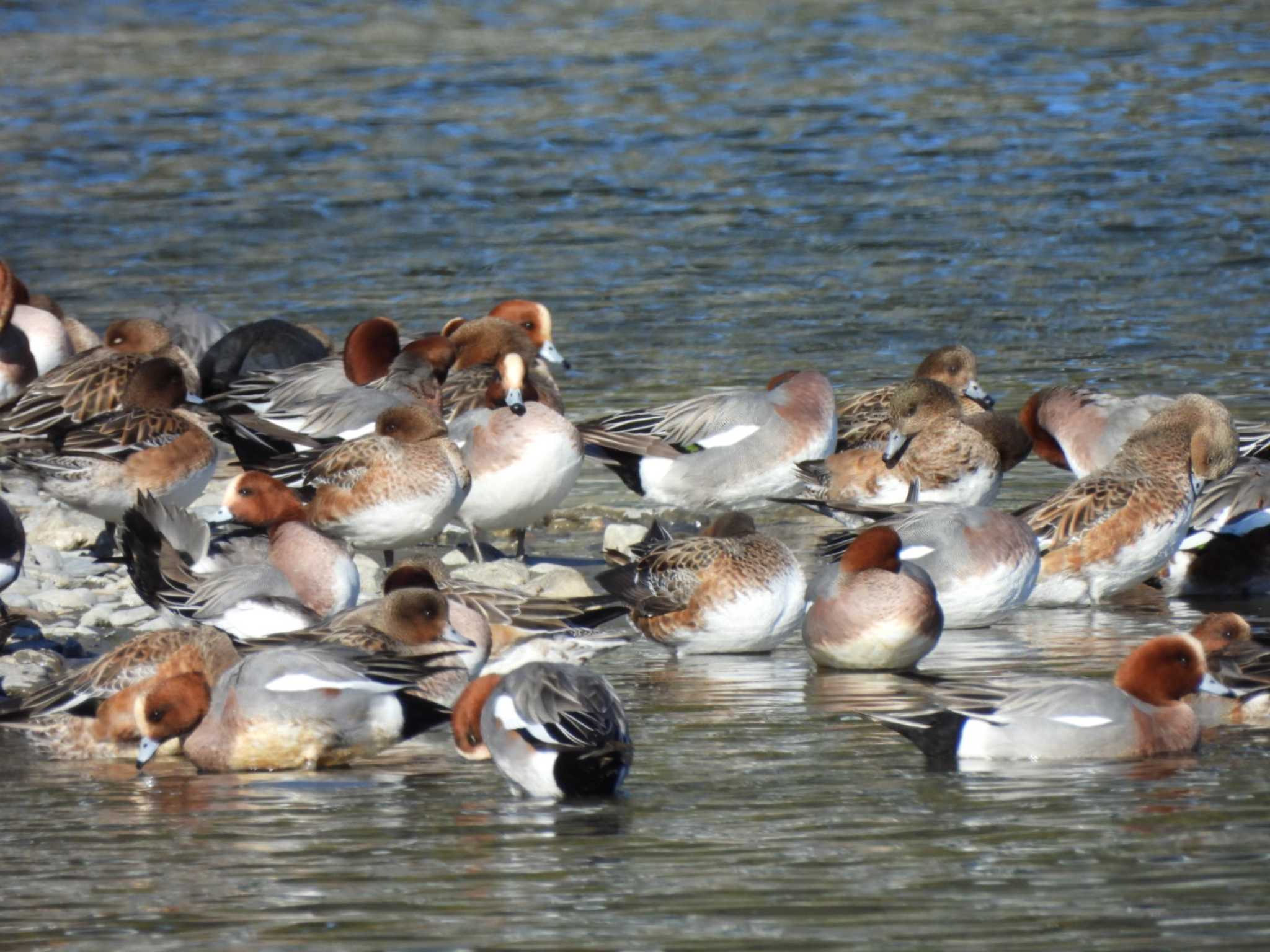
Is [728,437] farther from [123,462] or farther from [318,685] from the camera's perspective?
[318,685]

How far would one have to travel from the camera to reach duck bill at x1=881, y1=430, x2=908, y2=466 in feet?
35.2

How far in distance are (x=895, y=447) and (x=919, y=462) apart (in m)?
0.15

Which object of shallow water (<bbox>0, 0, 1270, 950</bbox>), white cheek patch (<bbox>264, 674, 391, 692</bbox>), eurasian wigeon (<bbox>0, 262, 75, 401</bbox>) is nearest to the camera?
shallow water (<bbox>0, 0, 1270, 950</bbox>)

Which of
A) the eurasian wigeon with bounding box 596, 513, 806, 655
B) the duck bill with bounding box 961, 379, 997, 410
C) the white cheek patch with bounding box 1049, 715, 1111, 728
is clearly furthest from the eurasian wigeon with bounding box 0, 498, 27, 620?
the duck bill with bounding box 961, 379, 997, 410

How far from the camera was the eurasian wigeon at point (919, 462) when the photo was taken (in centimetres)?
1073

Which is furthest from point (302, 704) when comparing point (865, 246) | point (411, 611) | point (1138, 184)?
point (1138, 184)

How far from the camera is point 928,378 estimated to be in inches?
446

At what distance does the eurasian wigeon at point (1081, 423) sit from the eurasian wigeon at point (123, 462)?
4333 millimetres


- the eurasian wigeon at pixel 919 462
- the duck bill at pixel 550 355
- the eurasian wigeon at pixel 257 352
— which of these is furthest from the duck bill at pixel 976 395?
the eurasian wigeon at pixel 257 352

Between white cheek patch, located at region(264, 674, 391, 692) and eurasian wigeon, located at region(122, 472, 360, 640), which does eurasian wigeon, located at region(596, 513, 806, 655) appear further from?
white cheek patch, located at region(264, 674, 391, 692)

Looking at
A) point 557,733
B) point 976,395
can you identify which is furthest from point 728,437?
point 557,733

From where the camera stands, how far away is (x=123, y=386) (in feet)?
38.3

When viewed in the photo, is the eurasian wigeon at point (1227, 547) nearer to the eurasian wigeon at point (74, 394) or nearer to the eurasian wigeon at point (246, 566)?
the eurasian wigeon at point (246, 566)

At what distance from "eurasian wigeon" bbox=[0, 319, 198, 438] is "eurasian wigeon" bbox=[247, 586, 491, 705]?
3478mm
